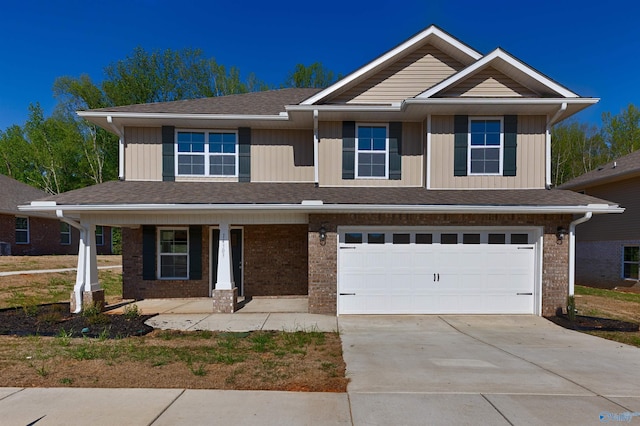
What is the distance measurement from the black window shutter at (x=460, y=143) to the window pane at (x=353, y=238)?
11.4ft

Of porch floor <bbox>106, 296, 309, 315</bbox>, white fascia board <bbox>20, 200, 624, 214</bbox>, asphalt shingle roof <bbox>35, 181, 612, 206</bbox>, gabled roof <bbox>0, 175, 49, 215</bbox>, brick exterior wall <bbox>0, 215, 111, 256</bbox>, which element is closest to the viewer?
white fascia board <bbox>20, 200, 624, 214</bbox>

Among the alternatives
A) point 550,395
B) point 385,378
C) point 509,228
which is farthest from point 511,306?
point 385,378

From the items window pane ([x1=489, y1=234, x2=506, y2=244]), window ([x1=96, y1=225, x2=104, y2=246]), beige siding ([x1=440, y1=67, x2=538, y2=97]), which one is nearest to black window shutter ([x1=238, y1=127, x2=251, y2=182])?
beige siding ([x1=440, y1=67, x2=538, y2=97])

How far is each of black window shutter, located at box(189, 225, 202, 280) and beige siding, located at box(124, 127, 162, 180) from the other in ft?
6.93

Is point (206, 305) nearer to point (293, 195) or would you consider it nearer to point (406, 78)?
point (293, 195)

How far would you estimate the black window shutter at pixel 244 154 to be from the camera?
1154 cm

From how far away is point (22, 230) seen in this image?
21.8 meters

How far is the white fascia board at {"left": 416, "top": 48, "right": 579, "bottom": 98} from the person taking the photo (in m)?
9.93

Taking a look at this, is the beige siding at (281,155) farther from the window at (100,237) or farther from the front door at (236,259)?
the window at (100,237)

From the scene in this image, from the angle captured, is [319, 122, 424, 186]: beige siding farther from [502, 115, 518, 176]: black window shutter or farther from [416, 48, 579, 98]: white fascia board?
[502, 115, 518, 176]: black window shutter

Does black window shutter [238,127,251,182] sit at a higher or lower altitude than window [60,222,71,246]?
higher

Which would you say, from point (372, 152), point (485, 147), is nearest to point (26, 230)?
point (372, 152)

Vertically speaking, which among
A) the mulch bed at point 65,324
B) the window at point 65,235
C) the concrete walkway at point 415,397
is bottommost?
the mulch bed at point 65,324

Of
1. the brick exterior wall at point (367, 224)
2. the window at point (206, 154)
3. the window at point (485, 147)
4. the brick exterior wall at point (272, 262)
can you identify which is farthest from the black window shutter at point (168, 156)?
the window at point (485, 147)
